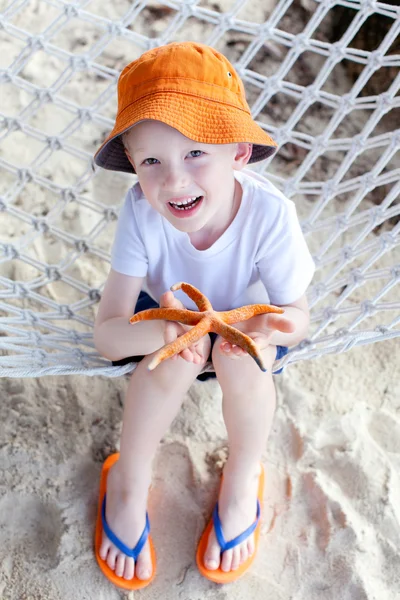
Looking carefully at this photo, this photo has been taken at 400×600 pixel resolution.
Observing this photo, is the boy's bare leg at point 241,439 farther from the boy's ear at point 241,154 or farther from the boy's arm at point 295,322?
the boy's ear at point 241,154

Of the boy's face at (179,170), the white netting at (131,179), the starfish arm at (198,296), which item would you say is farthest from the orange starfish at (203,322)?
the white netting at (131,179)

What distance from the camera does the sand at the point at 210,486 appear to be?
3.44 ft

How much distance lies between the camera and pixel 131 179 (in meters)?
1.59

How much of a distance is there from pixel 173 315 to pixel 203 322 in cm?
4

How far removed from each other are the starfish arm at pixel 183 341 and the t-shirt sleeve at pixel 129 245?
0.75 ft

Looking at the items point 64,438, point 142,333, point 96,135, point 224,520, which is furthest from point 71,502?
point 96,135

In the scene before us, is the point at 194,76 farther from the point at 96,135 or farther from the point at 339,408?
the point at 96,135

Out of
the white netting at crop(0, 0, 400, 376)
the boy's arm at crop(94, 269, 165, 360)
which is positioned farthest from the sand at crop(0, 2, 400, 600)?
the boy's arm at crop(94, 269, 165, 360)

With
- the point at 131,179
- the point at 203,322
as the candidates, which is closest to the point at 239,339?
the point at 203,322

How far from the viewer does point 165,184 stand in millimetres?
813

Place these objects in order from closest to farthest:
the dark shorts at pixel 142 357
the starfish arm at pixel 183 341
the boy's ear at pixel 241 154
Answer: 1. the starfish arm at pixel 183 341
2. the boy's ear at pixel 241 154
3. the dark shorts at pixel 142 357

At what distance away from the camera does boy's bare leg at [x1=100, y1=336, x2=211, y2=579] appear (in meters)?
0.98

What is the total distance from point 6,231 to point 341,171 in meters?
0.74

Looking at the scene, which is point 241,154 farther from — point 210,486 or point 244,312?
point 210,486
